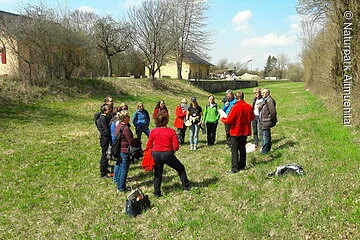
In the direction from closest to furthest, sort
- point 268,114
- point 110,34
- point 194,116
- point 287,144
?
point 268,114 < point 287,144 < point 194,116 < point 110,34

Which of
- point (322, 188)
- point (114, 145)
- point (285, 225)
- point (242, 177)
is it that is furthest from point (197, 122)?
point (285, 225)

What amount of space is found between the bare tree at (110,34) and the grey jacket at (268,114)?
30244 mm

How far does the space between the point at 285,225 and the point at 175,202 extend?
223 centimetres

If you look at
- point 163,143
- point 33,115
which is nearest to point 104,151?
point 163,143

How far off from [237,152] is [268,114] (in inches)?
63.0

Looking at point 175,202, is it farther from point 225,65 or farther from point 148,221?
point 225,65

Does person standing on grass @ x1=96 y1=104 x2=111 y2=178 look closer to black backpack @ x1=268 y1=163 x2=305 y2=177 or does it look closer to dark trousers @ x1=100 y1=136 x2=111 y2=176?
dark trousers @ x1=100 y1=136 x2=111 y2=176

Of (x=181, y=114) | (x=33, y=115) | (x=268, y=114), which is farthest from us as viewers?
(x=33, y=115)

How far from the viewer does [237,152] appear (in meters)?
7.22

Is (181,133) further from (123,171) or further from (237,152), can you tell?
(123,171)

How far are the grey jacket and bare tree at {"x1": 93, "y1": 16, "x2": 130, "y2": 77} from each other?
30.2 metres

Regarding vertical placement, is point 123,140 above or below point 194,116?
below

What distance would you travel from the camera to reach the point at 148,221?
210 inches

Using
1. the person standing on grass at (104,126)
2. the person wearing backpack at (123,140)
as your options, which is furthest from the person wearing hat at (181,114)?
the person wearing backpack at (123,140)
